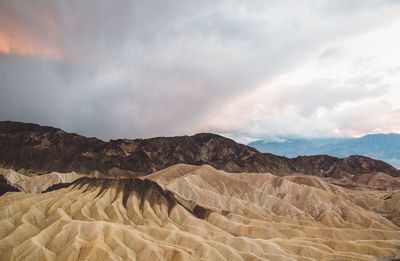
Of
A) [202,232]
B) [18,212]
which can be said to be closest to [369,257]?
[202,232]

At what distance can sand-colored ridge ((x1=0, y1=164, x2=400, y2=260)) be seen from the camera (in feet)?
208

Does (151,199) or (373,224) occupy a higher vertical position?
(151,199)

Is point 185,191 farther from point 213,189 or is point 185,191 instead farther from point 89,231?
point 89,231

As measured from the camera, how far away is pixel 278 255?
6384 cm

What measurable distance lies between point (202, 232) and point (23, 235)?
179 ft

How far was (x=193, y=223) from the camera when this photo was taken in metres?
94.2

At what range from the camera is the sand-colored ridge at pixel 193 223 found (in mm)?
63344

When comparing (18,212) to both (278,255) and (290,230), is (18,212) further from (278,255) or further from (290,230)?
(290,230)

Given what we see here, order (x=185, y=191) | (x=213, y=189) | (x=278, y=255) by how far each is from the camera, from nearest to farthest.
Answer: (x=278, y=255) < (x=185, y=191) < (x=213, y=189)

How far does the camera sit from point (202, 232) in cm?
8394

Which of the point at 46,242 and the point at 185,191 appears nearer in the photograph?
the point at 46,242

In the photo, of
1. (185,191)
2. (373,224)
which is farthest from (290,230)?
(185,191)

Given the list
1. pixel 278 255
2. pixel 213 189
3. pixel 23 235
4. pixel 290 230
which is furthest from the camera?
pixel 213 189

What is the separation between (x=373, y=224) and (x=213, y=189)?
78327mm
